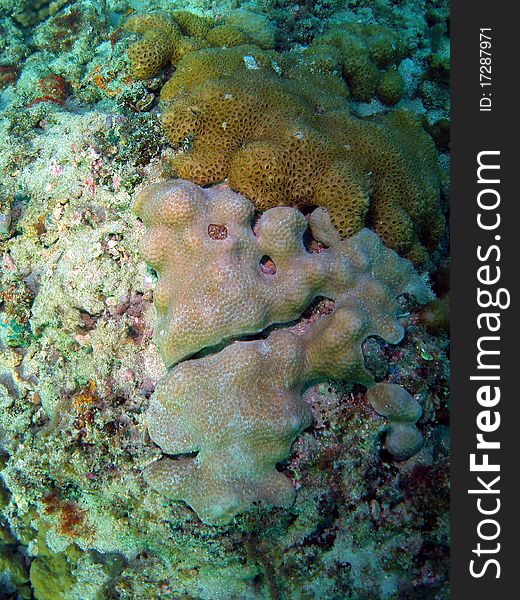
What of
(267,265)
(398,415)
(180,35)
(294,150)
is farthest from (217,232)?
(180,35)

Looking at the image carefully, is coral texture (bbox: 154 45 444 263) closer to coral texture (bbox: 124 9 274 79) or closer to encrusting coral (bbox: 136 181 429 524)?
coral texture (bbox: 124 9 274 79)

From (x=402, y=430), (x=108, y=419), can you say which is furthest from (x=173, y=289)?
(x=402, y=430)

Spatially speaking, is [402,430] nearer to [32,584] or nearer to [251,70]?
[251,70]

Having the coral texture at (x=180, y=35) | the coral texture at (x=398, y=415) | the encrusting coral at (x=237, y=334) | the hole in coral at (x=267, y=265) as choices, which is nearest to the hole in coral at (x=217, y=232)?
the encrusting coral at (x=237, y=334)

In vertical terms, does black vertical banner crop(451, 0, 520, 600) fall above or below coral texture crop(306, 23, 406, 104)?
below

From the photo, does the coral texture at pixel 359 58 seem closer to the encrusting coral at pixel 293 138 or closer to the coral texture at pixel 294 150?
the encrusting coral at pixel 293 138

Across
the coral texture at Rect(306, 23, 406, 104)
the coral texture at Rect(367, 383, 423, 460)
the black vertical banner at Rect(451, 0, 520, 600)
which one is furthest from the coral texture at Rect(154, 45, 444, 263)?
the coral texture at Rect(367, 383, 423, 460)

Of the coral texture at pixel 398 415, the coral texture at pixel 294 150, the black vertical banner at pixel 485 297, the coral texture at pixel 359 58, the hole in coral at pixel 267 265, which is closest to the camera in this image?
the black vertical banner at pixel 485 297
